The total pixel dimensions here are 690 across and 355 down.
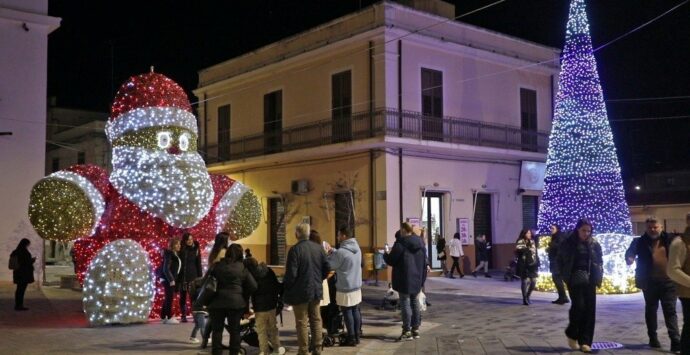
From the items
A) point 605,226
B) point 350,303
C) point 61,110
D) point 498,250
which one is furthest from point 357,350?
point 61,110

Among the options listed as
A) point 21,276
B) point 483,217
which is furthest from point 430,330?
point 483,217

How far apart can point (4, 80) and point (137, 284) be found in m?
11.4

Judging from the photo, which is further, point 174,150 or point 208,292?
point 174,150

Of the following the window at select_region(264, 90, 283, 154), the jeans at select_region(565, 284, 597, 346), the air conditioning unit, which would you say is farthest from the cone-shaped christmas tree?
the window at select_region(264, 90, 283, 154)

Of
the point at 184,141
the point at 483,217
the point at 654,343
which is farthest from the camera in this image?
the point at 483,217

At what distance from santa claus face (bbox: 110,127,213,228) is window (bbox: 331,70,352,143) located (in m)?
9.91

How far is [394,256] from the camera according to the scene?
9.69 m

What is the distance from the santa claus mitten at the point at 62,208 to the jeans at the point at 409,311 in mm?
5218

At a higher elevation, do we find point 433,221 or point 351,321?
point 433,221

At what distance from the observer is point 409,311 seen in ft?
31.6

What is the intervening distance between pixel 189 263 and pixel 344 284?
9.47 feet

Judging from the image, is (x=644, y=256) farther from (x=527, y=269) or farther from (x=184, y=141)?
(x=184, y=141)

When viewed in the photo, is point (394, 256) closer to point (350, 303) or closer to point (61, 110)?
point (350, 303)

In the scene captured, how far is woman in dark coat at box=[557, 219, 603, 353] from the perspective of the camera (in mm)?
8383
